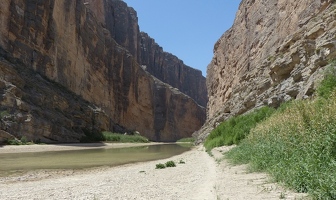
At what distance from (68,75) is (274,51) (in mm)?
37894

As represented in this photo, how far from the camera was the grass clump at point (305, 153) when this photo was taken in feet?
16.0

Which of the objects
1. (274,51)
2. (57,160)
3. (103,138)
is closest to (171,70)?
(103,138)

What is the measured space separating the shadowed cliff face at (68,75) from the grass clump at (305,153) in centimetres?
2847

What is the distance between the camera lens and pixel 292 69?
21578 mm

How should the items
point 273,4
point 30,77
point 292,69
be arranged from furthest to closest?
point 30,77 → point 273,4 → point 292,69

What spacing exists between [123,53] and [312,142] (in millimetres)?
77540

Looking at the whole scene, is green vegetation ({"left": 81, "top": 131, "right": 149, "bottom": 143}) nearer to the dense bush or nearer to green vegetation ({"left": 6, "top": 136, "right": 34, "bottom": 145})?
green vegetation ({"left": 6, "top": 136, "right": 34, "bottom": 145})

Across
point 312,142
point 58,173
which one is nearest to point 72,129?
point 58,173

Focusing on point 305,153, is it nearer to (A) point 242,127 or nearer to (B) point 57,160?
(A) point 242,127

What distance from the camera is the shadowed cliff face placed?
33906 millimetres

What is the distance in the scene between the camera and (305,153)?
626cm

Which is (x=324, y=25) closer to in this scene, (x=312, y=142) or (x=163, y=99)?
(x=312, y=142)

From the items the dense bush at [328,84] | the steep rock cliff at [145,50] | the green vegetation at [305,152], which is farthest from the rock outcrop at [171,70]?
the green vegetation at [305,152]

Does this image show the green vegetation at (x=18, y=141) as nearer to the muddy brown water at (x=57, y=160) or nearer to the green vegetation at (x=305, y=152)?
the muddy brown water at (x=57, y=160)
